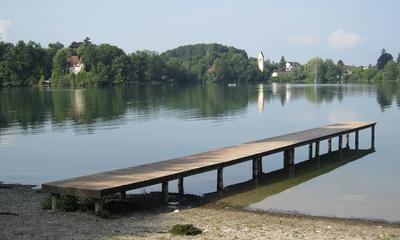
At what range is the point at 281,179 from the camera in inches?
834

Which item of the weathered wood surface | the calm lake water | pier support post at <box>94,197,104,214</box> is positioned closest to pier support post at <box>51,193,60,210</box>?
the weathered wood surface

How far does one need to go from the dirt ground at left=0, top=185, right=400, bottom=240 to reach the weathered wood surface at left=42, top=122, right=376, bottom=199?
0.68 metres

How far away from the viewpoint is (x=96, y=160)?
25922 millimetres

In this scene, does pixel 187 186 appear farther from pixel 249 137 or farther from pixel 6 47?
pixel 6 47

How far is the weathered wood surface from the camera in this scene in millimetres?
13527

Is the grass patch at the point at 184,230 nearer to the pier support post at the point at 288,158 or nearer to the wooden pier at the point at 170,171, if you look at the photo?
the wooden pier at the point at 170,171

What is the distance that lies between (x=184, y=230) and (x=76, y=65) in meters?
146

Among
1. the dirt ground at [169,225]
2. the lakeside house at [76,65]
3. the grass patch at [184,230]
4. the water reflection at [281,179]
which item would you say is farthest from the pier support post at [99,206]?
the lakeside house at [76,65]

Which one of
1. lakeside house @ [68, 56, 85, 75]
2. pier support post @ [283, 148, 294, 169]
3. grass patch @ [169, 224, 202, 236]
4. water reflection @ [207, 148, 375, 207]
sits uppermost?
lakeside house @ [68, 56, 85, 75]

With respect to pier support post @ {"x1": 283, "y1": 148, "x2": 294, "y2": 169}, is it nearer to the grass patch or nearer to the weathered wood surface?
the weathered wood surface

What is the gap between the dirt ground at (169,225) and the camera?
37.8ft

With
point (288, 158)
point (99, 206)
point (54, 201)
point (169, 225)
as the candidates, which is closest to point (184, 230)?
point (169, 225)

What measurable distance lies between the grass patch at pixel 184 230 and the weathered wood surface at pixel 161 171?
7.39 ft

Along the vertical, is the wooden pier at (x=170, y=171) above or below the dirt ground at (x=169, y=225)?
above
